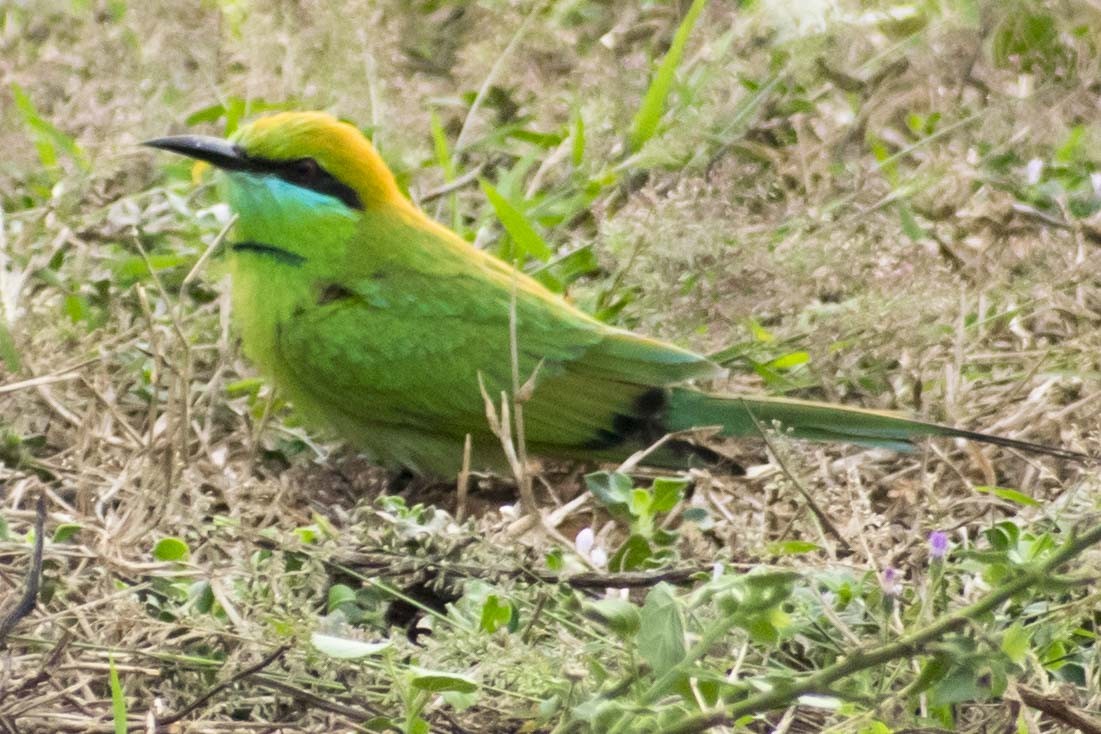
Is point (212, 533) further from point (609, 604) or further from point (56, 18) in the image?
point (56, 18)

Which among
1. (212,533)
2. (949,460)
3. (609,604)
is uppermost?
(609,604)

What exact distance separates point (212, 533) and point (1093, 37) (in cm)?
273

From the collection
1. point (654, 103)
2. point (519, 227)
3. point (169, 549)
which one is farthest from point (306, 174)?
point (169, 549)

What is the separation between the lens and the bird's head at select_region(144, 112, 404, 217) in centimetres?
385

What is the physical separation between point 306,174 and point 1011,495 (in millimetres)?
1892

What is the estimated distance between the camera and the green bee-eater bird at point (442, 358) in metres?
3.54

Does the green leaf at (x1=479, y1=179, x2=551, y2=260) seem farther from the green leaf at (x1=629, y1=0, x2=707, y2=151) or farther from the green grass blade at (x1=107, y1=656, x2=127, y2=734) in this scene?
the green grass blade at (x1=107, y1=656, x2=127, y2=734)

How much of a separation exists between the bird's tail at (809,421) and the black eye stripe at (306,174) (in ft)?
3.23

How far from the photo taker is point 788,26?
167 inches

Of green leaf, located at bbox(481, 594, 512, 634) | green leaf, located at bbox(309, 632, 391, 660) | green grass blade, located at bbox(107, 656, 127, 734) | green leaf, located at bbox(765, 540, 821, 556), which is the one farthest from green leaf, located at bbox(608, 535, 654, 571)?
green grass blade, located at bbox(107, 656, 127, 734)

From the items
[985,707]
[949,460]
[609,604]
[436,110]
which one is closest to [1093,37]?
[949,460]

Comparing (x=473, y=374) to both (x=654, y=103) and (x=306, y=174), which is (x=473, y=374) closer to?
(x=306, y=174)

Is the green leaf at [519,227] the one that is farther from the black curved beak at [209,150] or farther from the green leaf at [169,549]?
the green leaf at [169,549]

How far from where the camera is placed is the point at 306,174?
3.88 meters
